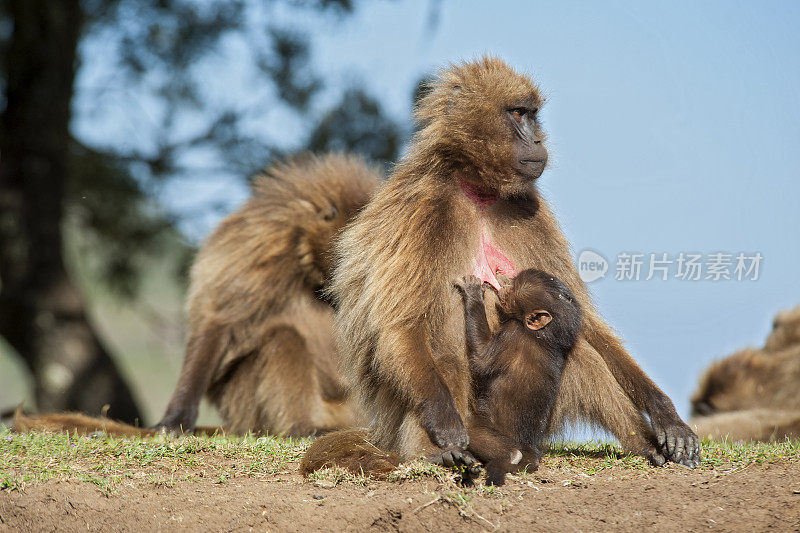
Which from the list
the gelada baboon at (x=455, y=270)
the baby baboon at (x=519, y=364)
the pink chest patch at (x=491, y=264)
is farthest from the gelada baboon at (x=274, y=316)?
the baby baboon at (x=519, y=364)

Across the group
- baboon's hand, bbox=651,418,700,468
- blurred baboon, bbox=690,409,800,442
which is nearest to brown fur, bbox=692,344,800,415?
blurred baboon, bbox=690,409,800,442

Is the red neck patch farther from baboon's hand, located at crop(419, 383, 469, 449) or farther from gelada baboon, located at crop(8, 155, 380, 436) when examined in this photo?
gelada baboon, located at crop(8, 155, 380, 436)

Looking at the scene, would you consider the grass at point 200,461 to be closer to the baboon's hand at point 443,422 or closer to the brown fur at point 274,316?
the baboon's hand at point 443,422

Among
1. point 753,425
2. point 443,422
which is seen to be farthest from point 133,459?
point 753,425

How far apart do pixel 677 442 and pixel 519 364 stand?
3.17ft

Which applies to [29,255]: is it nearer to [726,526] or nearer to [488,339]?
[488,339]

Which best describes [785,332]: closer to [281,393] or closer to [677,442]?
[677,442]

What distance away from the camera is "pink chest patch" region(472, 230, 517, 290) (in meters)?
4.67

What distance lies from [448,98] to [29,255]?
722 centimetres

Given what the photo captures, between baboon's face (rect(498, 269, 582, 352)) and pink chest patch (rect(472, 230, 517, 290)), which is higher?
pink chest patch (rect(472, 230, 517, 290))

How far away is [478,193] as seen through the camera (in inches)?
193

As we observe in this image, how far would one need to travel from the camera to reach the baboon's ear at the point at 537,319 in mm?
4367

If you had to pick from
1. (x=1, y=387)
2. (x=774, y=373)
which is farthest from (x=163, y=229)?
(x=1, y=387)

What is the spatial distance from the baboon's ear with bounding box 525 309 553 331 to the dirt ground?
Result: 0.74 meters
